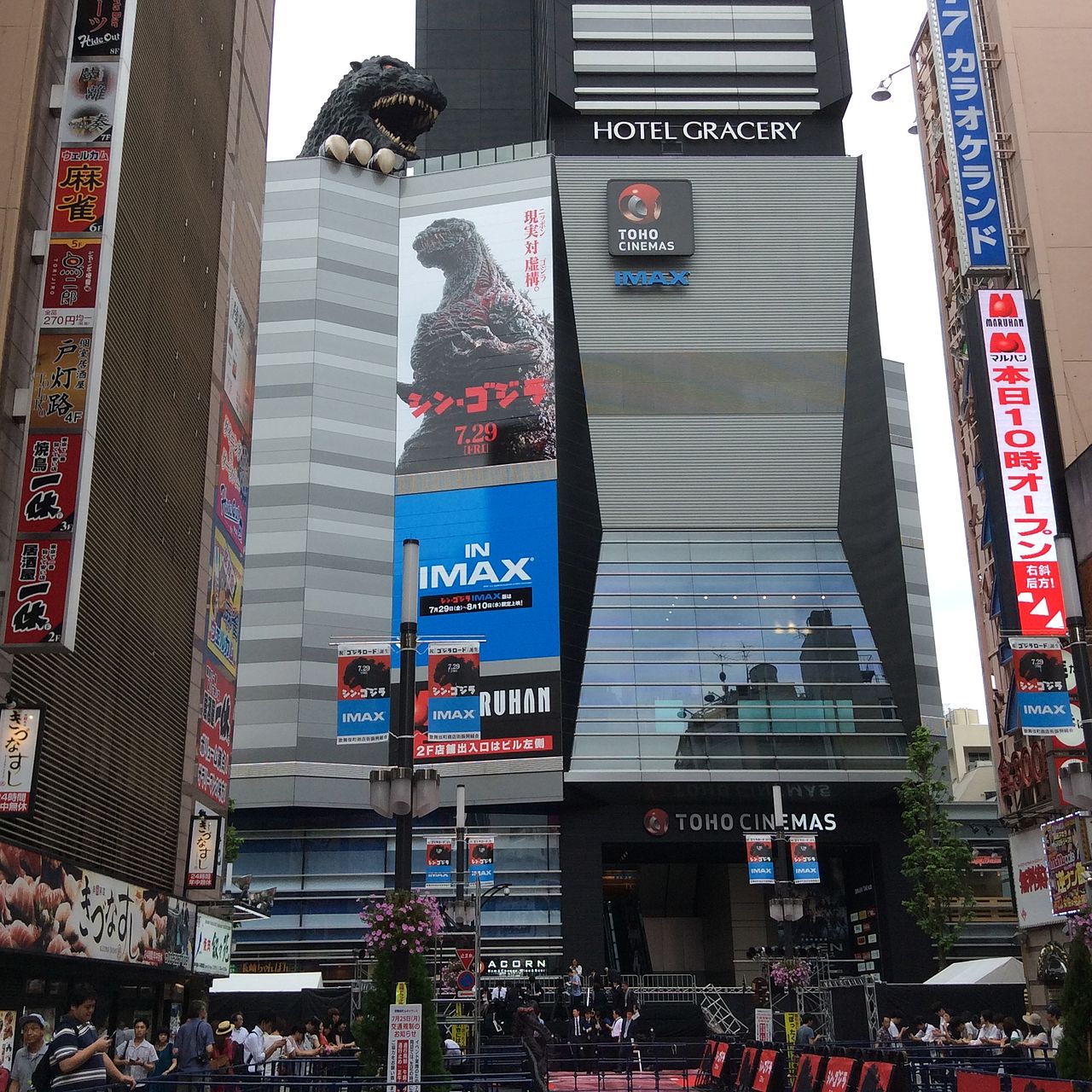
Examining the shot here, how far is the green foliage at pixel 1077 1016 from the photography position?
612 inches

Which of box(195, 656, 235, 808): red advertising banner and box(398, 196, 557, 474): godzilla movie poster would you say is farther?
box(398, 196, 557, 474): godzilla movie poster

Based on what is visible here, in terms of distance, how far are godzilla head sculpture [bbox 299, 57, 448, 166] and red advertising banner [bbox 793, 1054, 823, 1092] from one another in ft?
176

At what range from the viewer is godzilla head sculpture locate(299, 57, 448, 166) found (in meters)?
64.4

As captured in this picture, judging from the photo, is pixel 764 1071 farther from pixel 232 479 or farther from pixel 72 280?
pixel 232 479

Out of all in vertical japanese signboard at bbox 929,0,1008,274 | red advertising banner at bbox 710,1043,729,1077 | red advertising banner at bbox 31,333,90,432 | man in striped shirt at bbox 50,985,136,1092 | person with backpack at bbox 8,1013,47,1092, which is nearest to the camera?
man in striped shirt at bbox 50,985,136,1092

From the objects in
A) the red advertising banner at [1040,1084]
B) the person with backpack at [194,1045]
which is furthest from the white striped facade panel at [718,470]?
the red advertising banner at [1040,1084]

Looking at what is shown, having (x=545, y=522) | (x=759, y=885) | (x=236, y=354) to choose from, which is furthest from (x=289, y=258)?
(x=759, y=885)

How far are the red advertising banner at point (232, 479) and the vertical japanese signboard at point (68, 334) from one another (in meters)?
14.7

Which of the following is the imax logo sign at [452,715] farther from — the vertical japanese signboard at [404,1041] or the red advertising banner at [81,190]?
the red advertising banner at [81,190]

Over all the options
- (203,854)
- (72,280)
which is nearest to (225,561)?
(203,854)

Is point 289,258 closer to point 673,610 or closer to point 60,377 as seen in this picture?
point 673,610

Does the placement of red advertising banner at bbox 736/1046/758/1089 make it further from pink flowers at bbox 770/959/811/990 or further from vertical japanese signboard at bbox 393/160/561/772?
vertical japanese signboard at bbox 393/160/561/772

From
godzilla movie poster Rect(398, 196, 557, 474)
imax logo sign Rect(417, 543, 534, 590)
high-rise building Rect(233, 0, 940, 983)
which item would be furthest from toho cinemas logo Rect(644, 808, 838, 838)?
godzilla movie poster Rect(398, 196, 557, 474)

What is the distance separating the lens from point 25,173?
20391mm
